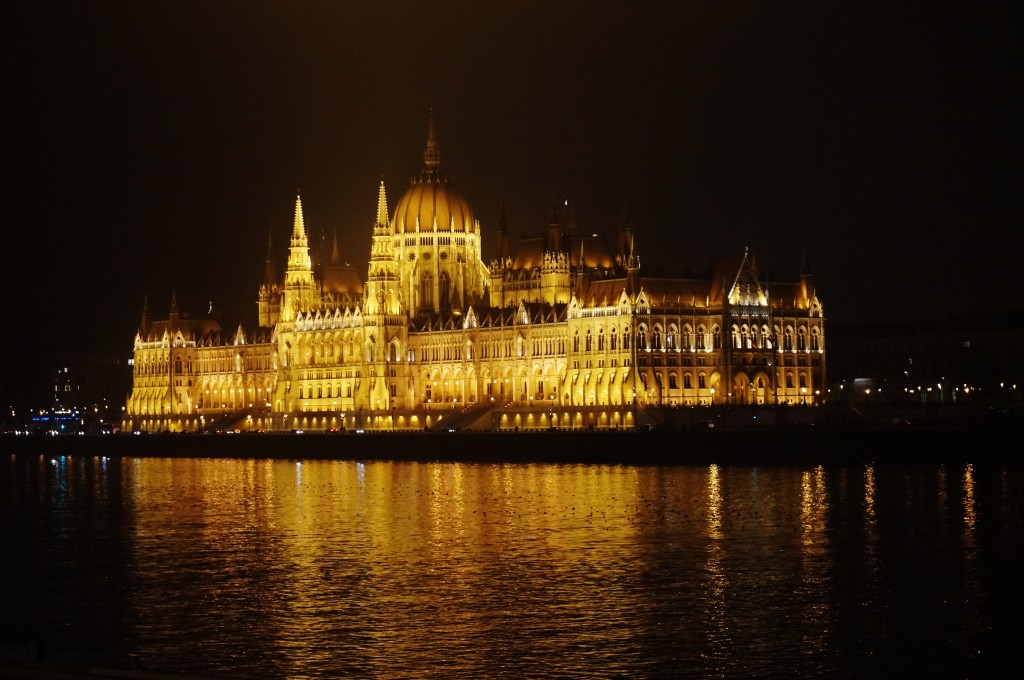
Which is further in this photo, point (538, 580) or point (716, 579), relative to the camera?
point (538, 580)

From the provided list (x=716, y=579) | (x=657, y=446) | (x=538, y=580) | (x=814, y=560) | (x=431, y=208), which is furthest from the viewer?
(x=431, y=208)

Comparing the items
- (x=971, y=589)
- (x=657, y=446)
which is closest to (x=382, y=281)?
(x=657, y=446)

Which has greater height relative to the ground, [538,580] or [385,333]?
[385,333]

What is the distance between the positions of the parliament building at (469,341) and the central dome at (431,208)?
15 cm

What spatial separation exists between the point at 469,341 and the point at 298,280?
27781mm

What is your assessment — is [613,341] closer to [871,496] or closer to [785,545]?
[871,496]

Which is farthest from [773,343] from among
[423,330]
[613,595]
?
[613,595]

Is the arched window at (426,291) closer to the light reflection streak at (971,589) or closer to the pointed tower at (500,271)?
the pointed tower at (500,271)

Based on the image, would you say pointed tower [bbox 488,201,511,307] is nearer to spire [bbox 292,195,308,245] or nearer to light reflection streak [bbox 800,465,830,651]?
spire [bbox 292,195,308,245]

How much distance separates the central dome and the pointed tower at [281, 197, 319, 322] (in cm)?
1224

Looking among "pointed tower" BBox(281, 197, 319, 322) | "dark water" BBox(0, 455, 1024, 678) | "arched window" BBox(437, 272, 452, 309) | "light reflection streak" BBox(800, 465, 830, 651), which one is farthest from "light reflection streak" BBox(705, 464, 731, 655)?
"pointed tower" BBox(281, 197, 319, 322)

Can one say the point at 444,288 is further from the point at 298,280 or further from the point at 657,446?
the point at 657,446

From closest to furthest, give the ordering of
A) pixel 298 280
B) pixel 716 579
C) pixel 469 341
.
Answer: pixel 716 579 → pixel 469 341 → pixel 298 280

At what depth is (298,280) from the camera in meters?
167
